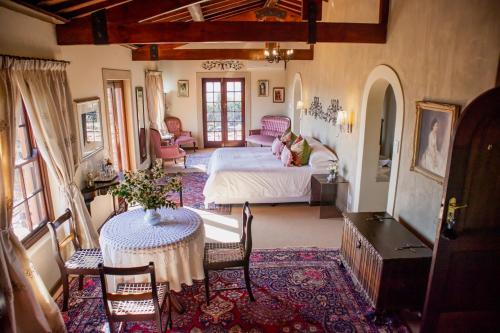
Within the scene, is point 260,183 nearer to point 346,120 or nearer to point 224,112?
point 346,120

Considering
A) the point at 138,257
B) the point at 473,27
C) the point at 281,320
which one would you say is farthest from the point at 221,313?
the point at 473,27

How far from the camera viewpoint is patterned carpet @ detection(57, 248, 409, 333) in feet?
10.5

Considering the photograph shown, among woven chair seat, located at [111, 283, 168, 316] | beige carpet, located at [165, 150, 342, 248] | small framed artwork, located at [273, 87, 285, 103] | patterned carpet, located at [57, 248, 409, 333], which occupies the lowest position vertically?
patterned carpet, located at [57, 248, 409, 333]

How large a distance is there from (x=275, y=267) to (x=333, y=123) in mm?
3221

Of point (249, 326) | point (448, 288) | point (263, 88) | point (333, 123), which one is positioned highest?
point (263, 88)

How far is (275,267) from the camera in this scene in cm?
414

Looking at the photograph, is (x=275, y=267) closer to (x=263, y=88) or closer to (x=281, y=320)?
(x=281, y=320)

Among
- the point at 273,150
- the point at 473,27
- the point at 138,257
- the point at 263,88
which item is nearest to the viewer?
the point at 473,27

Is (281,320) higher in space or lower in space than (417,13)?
lower

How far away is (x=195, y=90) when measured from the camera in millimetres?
10562

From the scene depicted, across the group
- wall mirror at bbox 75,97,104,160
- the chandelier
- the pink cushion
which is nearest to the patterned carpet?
wall mirror at bbox 75,97,104,160

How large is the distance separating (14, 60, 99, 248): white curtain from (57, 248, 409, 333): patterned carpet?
0.83 m

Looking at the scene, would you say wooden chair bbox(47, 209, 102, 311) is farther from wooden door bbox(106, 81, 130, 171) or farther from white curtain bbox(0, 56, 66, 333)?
wooden door bbox(106, 81, 130, 171)

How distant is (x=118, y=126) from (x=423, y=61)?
562 cm
